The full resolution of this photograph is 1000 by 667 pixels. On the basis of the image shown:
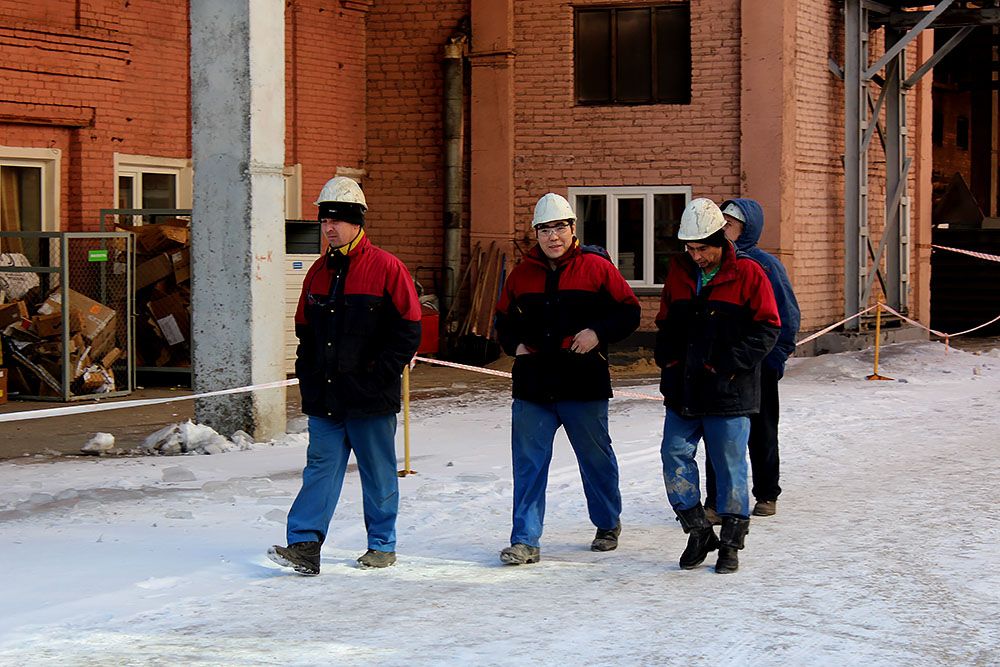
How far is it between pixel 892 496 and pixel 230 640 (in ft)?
17.1

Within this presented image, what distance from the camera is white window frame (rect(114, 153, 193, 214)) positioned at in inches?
704

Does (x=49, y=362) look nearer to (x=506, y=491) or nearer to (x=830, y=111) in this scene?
(x=506, y=491)

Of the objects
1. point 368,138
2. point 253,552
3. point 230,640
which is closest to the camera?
point 230,640

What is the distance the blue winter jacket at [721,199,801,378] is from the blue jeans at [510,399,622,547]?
152 cm

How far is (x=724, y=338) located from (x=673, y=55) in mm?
12940

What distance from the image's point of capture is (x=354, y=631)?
6.63m

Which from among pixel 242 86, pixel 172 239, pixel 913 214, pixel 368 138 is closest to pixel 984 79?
pixel 913 214

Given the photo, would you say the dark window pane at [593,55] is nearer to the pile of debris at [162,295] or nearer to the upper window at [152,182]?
the upper window at [152,182]

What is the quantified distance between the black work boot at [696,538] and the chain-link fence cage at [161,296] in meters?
10.1

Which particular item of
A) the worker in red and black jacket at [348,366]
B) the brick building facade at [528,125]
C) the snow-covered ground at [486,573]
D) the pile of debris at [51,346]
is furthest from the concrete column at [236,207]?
the brick building facade at [528,125]

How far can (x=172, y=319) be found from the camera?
1702 cm

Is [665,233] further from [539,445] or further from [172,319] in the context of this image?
[539,445]

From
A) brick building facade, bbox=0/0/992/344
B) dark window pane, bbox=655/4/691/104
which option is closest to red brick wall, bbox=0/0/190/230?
brick building facade, bbox=0/0/992/344

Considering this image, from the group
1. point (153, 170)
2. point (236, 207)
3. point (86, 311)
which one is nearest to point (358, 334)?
point (236, 207)
